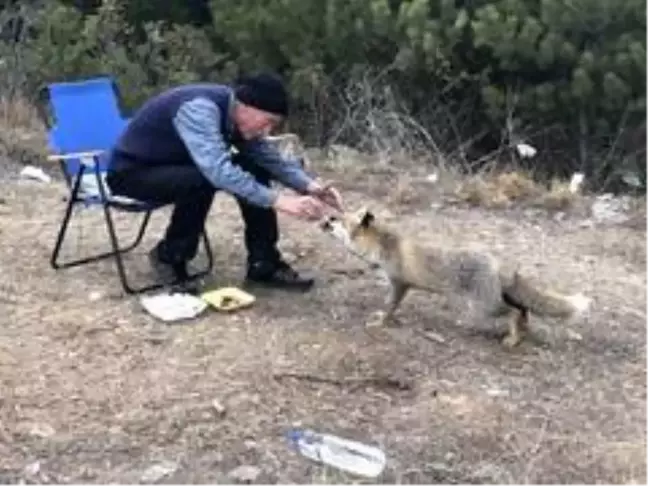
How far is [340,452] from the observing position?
4.48m

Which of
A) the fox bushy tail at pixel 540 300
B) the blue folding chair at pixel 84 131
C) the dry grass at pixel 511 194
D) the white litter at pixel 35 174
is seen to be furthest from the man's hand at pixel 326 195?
the white litter at pixel 35 174

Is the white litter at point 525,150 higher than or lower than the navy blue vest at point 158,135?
lower

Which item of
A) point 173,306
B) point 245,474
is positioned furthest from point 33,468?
point 173,306

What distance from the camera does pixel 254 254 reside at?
5.87 metres

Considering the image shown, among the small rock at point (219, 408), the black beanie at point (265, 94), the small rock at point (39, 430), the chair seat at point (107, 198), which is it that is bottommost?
the small rock at point (39, 430)

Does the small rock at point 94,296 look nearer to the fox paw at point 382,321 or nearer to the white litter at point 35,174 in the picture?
the fox paw at point 382,321

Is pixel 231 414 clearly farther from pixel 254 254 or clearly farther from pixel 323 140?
pixel 323 140

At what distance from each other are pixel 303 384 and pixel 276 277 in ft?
3.25

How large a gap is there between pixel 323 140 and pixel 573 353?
5800 millimetres

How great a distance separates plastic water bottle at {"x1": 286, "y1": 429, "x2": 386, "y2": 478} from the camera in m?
4.41

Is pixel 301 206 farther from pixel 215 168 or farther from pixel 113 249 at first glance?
pixel 113 249

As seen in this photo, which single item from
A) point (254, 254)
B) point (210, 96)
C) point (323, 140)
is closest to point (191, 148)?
point (210, 96)

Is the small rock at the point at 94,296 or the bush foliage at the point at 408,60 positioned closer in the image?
the small rock at the point at 94,296

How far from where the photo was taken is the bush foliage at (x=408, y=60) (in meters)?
9.95
